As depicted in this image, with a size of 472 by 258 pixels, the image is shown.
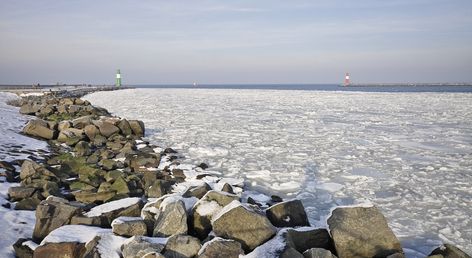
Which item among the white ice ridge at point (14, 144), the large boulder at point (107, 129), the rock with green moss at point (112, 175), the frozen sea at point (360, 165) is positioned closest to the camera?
the frozen sea at point (360, 165)

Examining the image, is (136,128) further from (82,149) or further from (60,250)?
(60,250)

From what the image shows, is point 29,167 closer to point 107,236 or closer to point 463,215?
point 107,236

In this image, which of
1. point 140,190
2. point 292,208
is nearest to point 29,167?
point 140,190

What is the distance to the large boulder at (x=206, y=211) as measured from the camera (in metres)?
4.47

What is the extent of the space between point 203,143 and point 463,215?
275 inches

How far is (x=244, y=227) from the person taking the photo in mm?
4098

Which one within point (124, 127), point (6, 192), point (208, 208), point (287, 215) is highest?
point (124, 127)

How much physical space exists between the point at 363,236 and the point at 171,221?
2105mm

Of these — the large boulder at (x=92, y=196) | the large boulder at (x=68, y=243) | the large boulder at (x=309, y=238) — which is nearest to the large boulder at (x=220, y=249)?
the large boulder at (x=309, y=238)

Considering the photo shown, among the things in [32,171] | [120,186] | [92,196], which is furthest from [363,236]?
[32,171]

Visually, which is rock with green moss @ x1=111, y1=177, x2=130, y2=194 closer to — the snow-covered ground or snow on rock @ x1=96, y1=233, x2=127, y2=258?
the snow-covered ground

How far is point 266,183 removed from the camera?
23.3 ft

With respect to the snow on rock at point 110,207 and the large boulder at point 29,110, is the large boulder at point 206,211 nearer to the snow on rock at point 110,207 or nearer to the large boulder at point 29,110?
the snow on rock at point 110,207

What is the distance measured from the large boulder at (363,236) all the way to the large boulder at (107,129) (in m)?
8.58
